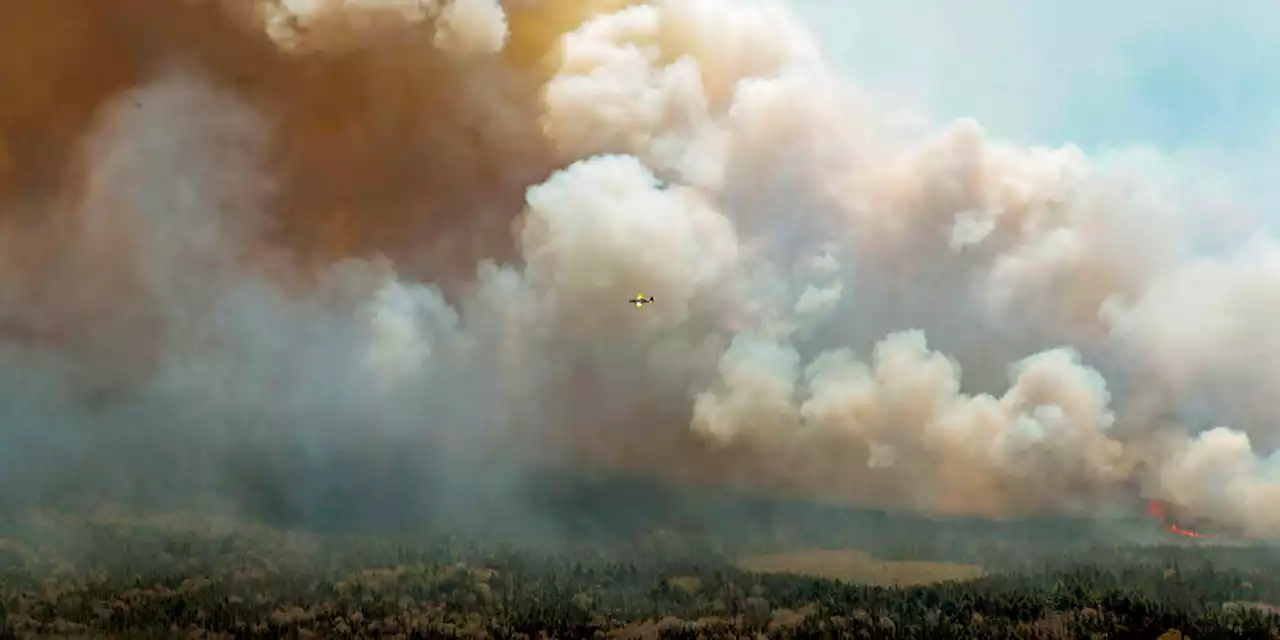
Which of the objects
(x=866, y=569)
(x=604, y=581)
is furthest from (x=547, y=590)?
(x=866, y=569)

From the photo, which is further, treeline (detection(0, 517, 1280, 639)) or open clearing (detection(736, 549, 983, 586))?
open clearing (detection(736, 549, 983, 586))

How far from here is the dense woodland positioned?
70.3ft

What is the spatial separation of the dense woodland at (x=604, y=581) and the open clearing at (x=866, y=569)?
0.18m

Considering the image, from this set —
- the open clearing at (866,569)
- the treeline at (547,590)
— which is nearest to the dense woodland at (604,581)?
the treeline at (547,590)

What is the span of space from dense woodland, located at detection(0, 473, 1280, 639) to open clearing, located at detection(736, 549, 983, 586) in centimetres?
18

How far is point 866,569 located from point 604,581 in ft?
17.4

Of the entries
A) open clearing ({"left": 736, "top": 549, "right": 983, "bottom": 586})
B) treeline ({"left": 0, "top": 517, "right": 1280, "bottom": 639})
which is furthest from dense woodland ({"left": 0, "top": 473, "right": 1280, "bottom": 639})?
open clearing ({"left": 736, "top": 549, "right": 983, "bottom": 586})

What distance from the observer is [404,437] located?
22734 millimetres

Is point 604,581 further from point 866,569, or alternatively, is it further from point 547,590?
point 866,569

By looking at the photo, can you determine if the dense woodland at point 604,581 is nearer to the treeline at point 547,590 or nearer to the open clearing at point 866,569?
the treeline at point 547,590

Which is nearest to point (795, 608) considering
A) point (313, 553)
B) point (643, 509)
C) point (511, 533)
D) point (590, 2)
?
point (643, 509)

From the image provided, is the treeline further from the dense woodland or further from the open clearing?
the open clearing

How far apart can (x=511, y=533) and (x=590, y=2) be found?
35.8 feet

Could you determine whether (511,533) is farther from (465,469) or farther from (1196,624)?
(1196,624)
